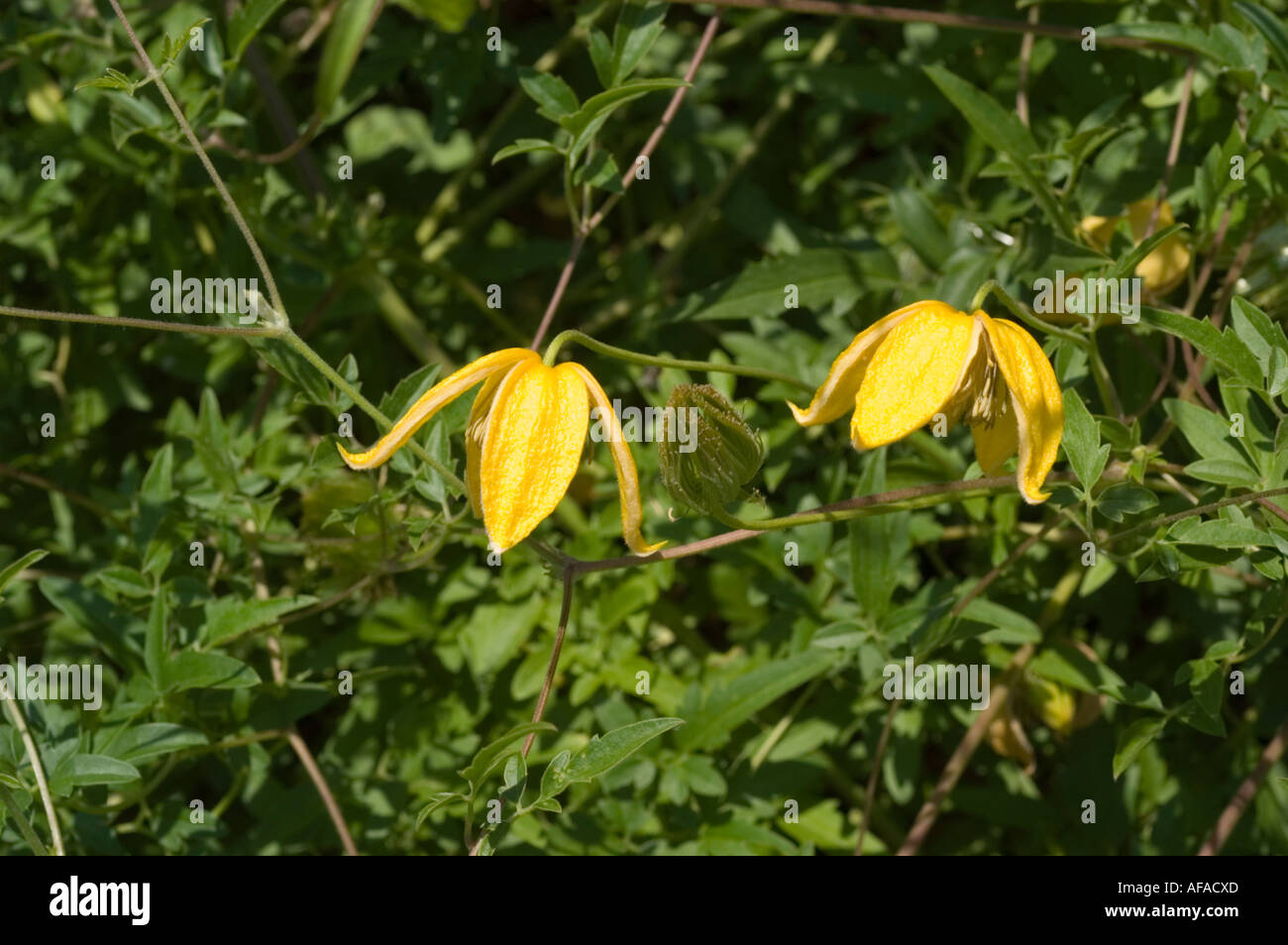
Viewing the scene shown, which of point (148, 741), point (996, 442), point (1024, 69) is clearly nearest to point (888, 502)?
point (996, 442)

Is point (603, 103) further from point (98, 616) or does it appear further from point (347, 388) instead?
point (98, 616)

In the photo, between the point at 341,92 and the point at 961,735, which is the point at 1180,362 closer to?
the point at 961,735

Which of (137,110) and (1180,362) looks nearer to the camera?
(137,110)

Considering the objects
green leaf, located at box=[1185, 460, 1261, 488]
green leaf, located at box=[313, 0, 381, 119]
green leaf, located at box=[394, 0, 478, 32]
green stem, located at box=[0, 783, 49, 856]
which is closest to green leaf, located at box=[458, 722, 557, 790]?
green stem, located at box=[0, 783, 49, 856]

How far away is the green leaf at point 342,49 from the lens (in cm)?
158

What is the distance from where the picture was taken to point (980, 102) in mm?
1383

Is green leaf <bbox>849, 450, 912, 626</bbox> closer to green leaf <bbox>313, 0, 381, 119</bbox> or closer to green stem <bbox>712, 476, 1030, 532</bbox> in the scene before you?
green stem <bbox>712, 476, 1030, 532</bbox>

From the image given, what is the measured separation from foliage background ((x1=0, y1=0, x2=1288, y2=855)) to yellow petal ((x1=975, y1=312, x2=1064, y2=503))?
0.25 feet

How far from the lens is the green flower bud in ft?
3.54

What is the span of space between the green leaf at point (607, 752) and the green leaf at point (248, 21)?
0.91m

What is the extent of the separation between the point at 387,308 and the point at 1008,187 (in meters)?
0.86

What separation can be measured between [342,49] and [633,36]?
0.44 metres
